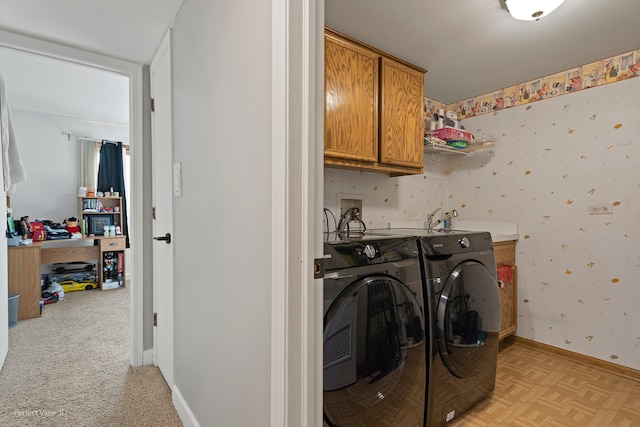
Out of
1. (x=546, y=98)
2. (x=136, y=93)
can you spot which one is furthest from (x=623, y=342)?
(x=136, y=93)

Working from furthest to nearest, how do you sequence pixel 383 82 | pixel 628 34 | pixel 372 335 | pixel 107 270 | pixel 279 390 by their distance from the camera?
pixel 107 270
pixel 383 82
pixel 628 34
pixel 372 335
pixel 279 390

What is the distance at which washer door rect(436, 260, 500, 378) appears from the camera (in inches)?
58.1

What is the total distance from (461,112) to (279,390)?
316 cm

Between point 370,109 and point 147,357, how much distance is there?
231cm

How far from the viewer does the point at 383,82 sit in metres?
2.06

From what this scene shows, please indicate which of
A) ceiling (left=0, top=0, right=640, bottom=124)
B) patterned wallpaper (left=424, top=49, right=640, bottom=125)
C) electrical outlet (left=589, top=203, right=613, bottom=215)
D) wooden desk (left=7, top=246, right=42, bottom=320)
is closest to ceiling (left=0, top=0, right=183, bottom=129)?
ceiling (left=0, top=0, right=640, bottom=124)

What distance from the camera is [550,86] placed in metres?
2.51

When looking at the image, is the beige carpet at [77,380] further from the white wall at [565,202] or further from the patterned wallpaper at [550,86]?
the patterned wallpaper at [550,86]

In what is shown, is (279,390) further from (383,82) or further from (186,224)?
(383,82)

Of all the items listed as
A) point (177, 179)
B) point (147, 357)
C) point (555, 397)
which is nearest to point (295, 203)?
point (177, 179)

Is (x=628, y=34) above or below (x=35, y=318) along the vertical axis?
above

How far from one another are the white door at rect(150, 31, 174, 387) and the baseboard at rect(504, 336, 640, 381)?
8.99 ft

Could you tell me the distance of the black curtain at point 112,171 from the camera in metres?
4.44

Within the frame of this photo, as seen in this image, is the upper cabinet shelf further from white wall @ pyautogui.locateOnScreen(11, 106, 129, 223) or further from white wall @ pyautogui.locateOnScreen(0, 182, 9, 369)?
white wall @ pyautogui.locateOnScreen(11, 106, 129, 223)
